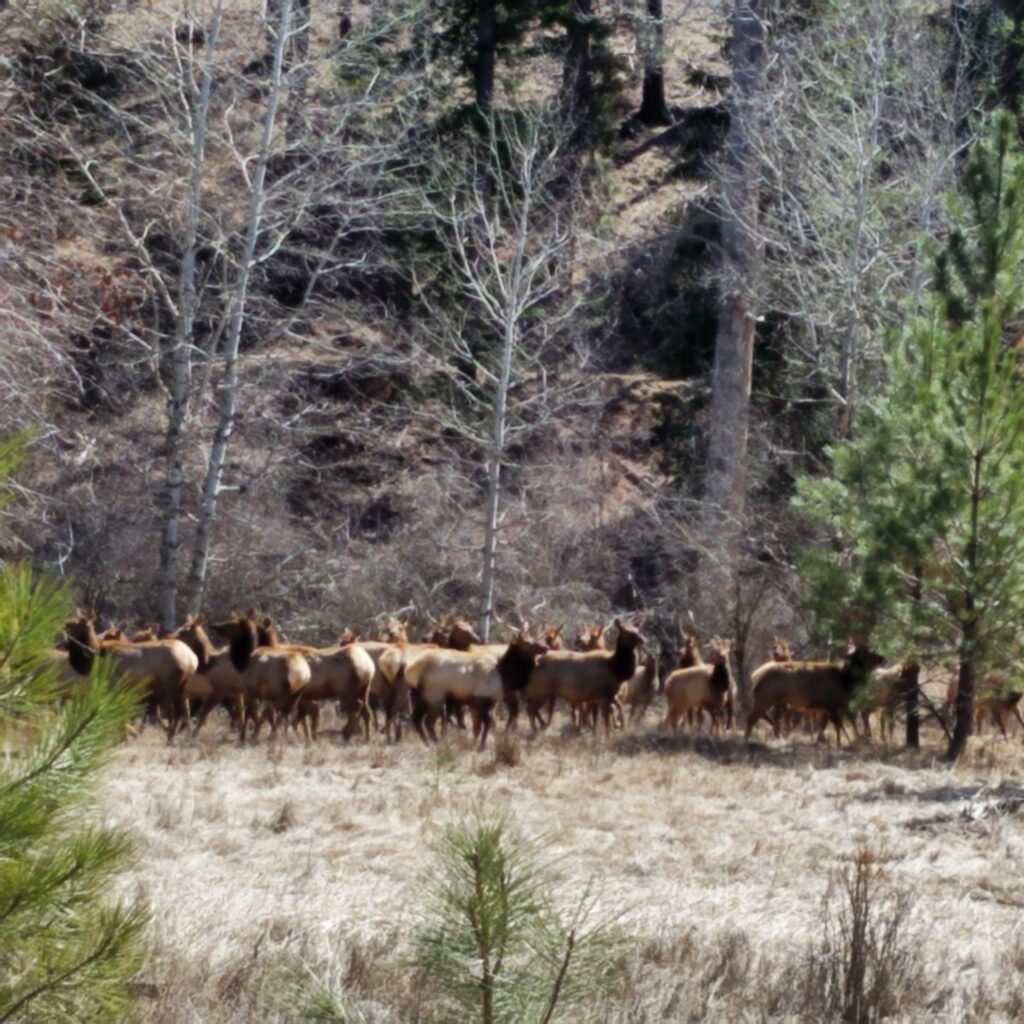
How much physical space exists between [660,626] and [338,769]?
13.9 metres

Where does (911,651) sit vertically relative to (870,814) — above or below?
above

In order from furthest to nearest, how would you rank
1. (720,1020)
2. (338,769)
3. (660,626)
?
(660,626)
(338,769)
(720,1020)

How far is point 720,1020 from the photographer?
7.57 meters

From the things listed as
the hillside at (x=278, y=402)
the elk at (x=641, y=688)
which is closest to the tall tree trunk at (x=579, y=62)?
the hillside at (x=278, y=402)

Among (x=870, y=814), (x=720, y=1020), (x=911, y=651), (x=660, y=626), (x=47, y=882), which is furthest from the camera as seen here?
(x=660, y=626)

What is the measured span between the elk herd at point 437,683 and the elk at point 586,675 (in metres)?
0.01

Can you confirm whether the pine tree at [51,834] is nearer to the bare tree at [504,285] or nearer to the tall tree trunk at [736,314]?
the bare tree at [504,285]

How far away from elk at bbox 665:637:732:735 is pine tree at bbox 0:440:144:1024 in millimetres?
15264

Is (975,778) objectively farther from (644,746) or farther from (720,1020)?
(720,1020)

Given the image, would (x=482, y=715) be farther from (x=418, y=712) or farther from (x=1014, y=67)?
(x=1014, y=67)

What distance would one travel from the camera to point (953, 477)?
16.4m

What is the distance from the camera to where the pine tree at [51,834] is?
4.42 metres

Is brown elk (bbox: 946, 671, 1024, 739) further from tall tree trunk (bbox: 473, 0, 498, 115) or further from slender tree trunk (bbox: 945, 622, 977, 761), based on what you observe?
tall tree trunk (bbox: 473, 0, 498, 115)

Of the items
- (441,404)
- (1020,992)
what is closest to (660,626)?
(441,404)
